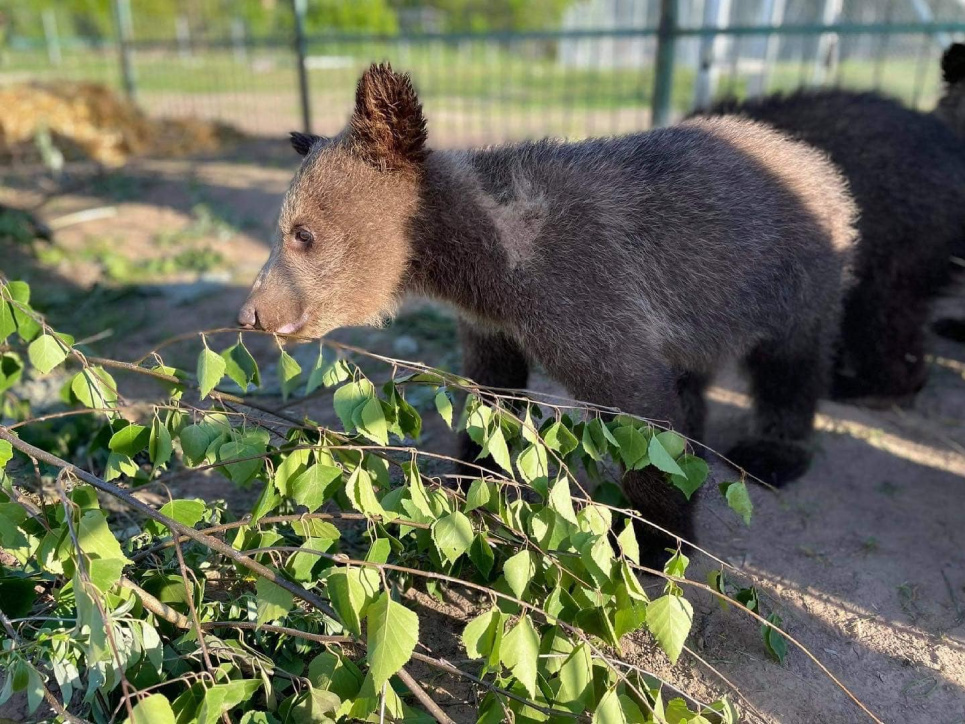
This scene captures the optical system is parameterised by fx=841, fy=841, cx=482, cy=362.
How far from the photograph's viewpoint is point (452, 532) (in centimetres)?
249

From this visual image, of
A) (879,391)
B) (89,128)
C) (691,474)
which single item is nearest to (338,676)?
(691,474)

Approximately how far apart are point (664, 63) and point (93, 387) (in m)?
6.71

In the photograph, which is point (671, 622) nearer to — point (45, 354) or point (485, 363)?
point (485, 363)

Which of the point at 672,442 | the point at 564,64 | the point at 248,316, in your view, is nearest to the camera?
the point at 672,442

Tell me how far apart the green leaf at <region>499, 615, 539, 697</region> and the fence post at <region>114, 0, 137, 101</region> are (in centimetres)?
1550

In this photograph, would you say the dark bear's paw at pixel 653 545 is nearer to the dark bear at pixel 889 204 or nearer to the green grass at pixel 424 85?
the dark bear at pixel 889 204

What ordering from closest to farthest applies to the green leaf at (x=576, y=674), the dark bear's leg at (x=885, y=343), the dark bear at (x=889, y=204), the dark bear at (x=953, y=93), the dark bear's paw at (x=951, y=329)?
the green leaf at (x=576, y=674) < the dark bear at (x=889, y=204) < the dark bear's leg at (x=885, y=343) < the dark bear at (x=953, y=93) < the dark bear's paw at (x=951, y=329)

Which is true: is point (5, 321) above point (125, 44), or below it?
below

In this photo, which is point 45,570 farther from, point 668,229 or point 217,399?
point 668,229

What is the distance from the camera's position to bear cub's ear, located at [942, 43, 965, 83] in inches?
204

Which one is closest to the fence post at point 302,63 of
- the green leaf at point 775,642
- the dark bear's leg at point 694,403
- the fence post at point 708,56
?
the fence post at point 708,56

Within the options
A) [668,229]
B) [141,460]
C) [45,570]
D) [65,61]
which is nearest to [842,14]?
[668,229]

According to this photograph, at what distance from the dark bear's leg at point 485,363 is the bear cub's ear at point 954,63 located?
354 cm

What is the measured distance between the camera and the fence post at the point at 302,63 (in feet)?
37.7
